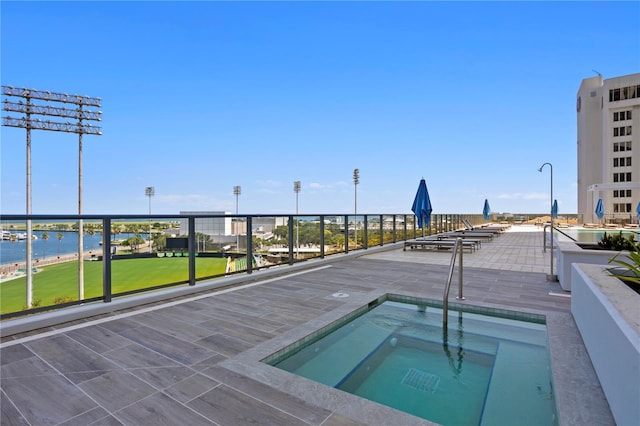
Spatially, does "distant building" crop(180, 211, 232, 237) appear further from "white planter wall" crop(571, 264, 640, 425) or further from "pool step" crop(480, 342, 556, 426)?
"white planter wall" crop(571, 264, 640, 425)

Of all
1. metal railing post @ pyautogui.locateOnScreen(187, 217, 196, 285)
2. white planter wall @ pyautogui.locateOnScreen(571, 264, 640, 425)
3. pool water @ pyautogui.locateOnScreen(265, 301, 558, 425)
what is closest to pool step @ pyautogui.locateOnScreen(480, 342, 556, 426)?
pool water @ pyautogui.locateOnScreen(265, 301, 558, 425)

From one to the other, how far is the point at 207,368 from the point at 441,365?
1902mm

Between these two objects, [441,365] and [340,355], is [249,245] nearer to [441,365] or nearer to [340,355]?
[340,355]

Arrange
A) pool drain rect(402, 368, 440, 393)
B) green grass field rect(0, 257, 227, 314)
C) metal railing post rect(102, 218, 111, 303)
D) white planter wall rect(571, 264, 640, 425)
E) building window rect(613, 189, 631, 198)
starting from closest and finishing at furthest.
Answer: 1. white planter wall rect(571, 264, 640, 425)
2. pool drain rect(402, 368, 440, 393)
3. green grass field rect(0, 257, 227, 314)
4. metal railing post rect(102, 218, 111, 303)
5. building window rect(613, 189, 631, 198)

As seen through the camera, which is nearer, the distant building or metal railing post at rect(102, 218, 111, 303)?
metal railing post at rect(102, 218, 111, 303)

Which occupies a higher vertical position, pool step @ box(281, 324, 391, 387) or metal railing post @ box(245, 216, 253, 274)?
metal railing post @ box(245, 216, 253, 274)

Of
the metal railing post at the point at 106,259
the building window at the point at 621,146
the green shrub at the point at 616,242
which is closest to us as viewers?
the metal railing post at the point at 106,259

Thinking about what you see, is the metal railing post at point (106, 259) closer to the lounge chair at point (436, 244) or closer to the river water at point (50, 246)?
the river water at point (50, 246)

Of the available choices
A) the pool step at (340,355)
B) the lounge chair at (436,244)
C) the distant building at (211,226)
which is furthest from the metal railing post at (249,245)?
the lounge chair at (436,244)

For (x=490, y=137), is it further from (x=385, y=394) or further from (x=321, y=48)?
(x=385, y=394)

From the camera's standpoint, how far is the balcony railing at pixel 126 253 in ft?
11.2

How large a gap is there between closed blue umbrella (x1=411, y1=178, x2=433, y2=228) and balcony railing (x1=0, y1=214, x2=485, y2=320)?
12.0 ft

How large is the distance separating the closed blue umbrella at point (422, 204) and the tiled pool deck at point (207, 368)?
446 cm

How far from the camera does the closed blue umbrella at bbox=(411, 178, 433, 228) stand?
900 cm
